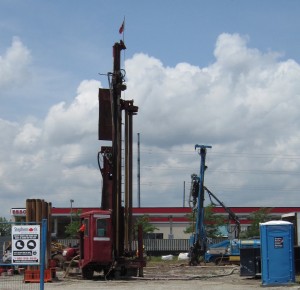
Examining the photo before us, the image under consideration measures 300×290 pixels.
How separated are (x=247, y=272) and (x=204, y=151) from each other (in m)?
14.8

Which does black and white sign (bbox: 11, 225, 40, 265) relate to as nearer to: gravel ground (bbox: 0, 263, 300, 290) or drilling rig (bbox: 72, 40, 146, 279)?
gravel ground (bbox: 0, 263, 300, 290)

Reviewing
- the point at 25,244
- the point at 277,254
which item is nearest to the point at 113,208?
the point at 277,254

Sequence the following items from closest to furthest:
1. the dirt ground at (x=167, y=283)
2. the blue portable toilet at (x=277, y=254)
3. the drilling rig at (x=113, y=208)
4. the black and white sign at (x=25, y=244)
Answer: the black and white sign at (x=25, y=244)
the dirt ground at (x=167, y=283)
the blue portable toilet at (x=277, y=254)
the drilling rig at (x=113, y=208)

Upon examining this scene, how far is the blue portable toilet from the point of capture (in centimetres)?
2259

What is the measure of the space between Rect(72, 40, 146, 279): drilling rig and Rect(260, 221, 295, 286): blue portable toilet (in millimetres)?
6285

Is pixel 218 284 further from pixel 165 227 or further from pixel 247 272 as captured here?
pixel 165 227

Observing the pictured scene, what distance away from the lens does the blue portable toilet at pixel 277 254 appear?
22.6 meters

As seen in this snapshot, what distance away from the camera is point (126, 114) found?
28.5 meters

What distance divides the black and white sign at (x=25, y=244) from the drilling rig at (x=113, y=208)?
425 inches

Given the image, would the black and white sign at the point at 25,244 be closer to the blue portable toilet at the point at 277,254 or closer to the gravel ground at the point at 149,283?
the gravel ground at the point at 149,283

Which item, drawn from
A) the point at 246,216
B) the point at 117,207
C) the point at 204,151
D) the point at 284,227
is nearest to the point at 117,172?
the point at 117,207

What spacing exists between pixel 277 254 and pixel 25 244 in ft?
34.2

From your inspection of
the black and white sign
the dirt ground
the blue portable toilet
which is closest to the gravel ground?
the dirt ground

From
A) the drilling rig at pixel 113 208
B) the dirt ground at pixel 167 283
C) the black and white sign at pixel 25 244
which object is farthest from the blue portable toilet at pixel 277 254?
the black and white sign at pixel 25 244
